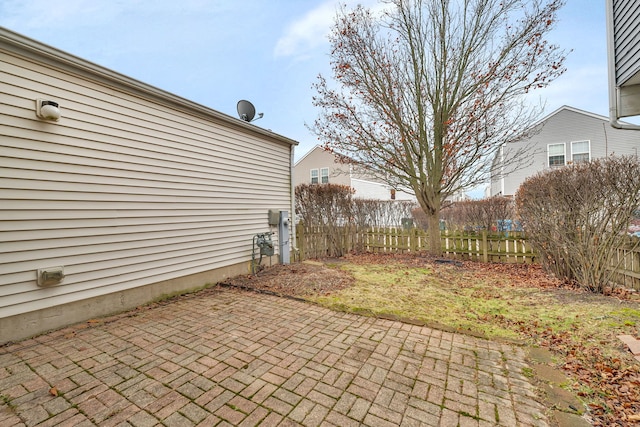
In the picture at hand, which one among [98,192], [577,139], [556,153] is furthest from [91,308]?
[577,139]

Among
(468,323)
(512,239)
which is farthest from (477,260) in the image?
(468,323)

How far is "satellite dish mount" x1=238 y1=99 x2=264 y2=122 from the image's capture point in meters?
6.96

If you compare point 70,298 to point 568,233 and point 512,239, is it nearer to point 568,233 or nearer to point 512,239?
point 568,233

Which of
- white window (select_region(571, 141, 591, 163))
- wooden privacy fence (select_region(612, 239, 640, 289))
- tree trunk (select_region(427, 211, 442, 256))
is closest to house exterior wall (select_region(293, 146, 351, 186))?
tree trunk (select_region(427, 211, 442, 256))

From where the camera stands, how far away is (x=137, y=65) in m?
7.65

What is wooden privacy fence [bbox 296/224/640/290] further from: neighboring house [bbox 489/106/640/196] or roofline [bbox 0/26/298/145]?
neighboring house [bbox 489/106/640/196]

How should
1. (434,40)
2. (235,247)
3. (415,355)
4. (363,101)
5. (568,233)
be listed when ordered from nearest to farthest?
1. (415,355)
2. (568,233)
3. (235,247)
4. (434,40)
5. (363,101)

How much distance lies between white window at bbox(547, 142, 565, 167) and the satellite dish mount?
17.3 meters

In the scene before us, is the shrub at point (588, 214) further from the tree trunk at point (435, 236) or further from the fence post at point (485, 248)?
the tree trunk at point (435, 236)

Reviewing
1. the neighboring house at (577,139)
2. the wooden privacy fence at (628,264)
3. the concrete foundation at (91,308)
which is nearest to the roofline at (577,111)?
the neighboring house at (577,139)

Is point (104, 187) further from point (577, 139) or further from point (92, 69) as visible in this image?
point (577, 139)

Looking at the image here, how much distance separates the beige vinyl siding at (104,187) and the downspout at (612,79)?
308 inches

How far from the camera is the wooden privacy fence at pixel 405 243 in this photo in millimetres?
7336

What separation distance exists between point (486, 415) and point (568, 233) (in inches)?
186
